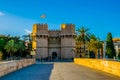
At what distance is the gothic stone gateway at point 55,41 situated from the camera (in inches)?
4547

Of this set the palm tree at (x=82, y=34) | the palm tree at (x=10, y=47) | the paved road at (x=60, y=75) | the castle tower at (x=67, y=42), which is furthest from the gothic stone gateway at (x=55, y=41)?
the paved road at (x=60, y=75)

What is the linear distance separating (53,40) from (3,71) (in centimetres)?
10009

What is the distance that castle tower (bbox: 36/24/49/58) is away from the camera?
378 ft

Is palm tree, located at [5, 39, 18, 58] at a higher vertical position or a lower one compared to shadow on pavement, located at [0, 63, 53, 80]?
higher

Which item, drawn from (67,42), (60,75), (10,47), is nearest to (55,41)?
(67,42)

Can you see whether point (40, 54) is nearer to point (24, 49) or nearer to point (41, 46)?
point (41, 46)

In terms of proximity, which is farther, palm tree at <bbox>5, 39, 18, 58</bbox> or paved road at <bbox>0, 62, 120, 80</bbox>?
palm tree at <bbox>5, 39, 18, 58</bbox>

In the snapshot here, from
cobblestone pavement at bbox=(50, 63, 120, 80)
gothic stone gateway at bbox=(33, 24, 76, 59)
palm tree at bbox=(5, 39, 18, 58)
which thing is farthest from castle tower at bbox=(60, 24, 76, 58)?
cobblestone pavement at bbox=(50, 63, 120, 80)

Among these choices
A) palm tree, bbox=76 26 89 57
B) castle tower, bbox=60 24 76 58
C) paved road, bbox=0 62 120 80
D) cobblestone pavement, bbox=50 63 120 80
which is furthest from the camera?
castle tower, bbox=60 24 76 58

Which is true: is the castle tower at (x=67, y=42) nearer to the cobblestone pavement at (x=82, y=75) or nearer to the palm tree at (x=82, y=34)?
the palm tree at (x=82, y=34)

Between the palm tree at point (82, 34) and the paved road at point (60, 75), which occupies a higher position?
the palm tree at point (82, 34)

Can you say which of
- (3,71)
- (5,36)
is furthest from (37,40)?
(3,71)

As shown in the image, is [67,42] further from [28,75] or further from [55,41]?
[28,75]

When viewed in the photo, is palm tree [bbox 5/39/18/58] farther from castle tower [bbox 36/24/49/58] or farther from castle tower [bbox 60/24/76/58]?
castle tower [bbox 60/24/76/58]
